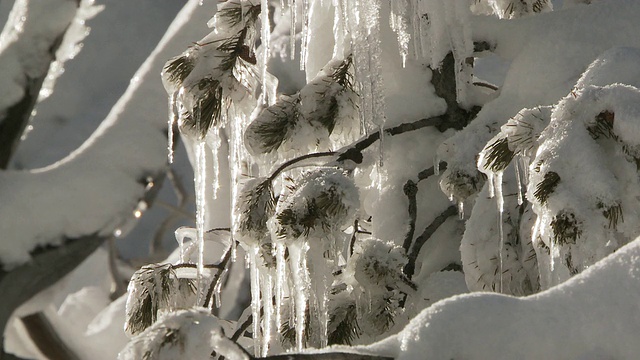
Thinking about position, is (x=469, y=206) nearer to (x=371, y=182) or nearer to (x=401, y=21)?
(x=371, y=182)

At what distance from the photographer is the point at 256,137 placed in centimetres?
171

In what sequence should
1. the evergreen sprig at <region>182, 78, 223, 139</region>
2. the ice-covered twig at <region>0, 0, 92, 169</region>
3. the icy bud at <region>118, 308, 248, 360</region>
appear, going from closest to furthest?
the icy bud at <region>118, 308, 248, 360</region> < the evergreen sprig at <region>182, 78, 223, 139</region> < the ice-covered twig at <region>0, 0, 92, 169</region>

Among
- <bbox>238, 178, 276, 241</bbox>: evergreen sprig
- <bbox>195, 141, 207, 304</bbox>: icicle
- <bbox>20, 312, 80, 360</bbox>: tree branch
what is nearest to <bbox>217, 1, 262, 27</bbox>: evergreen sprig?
<bbox>195, 141, 207, 304</bbox>: icicle

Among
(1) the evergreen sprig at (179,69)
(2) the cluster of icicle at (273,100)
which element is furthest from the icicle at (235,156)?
(1) the evergreen sprig at (179,69)

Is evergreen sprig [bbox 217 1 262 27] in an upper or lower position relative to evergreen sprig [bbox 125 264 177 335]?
upper

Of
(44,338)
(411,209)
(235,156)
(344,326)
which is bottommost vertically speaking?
(44,338)

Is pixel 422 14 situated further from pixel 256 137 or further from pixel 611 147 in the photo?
pixel 611 147

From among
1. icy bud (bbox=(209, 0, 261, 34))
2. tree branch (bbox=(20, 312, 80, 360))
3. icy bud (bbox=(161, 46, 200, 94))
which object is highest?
icy bud (bbox=(209, 0, 261, 34))

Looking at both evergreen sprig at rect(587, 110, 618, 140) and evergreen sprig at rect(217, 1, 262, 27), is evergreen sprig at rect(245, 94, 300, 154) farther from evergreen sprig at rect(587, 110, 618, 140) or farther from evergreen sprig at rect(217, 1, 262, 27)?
evergreen sprig at rect(587, 110, 618, 140)

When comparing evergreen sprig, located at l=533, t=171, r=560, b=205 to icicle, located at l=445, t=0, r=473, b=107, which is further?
icicle, located at l=445, t=0, r=473, b=107

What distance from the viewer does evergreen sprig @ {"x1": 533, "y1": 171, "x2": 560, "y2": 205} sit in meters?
1.27

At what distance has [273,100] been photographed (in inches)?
75.1

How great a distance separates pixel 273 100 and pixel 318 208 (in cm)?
48

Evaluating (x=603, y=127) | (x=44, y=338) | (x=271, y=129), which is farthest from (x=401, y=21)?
(x=44, y=338)
